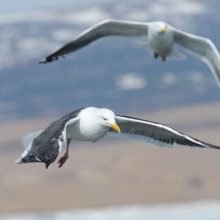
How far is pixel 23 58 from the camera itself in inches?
1490

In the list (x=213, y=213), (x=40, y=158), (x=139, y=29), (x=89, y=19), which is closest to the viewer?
(x=40, y=158)

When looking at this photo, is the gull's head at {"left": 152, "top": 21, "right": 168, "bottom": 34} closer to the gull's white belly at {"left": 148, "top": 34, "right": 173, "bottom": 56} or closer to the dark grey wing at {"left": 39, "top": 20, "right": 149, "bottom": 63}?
the gull's white belly at {"left": 148, "top": 34, "right": 173, "bottom": 56}

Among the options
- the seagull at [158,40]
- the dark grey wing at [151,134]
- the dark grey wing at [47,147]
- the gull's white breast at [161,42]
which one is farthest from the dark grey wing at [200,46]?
the dark grey wing at [47,147]

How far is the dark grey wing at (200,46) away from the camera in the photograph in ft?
23.9

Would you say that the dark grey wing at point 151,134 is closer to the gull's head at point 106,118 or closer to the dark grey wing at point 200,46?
the gull's head at point 106,118

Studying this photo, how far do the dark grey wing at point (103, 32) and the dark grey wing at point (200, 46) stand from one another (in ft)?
1.83

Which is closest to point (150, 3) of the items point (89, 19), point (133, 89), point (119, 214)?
point (89, 19)

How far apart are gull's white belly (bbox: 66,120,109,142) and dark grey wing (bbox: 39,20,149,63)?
7.19ft

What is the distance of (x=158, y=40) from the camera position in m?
7.15

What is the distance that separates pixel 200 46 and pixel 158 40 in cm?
75

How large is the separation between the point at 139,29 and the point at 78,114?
272 centimetres

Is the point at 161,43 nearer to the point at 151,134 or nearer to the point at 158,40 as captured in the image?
the point at 158,40

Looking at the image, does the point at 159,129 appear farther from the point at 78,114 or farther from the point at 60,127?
the point at 60,127

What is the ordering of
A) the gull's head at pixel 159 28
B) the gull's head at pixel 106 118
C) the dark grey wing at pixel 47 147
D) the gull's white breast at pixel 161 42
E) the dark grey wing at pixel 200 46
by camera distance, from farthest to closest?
the dark grey wing at pixel 200 46 → the gull's white breast at pixel 161 42 → the gull's head at pixel 159 28 → the gull's head at pixel 106 118 → the dark grey wing at pixel 47 147
